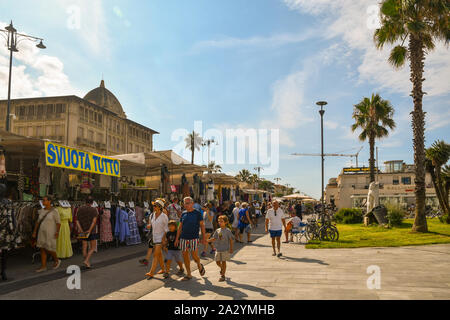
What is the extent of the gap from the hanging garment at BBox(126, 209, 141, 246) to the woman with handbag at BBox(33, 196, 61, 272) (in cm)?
444

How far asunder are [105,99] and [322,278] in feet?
191

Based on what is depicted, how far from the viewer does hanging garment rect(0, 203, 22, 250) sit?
7.56 meters

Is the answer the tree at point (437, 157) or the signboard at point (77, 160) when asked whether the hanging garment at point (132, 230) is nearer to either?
the signboard at point (77, 160)

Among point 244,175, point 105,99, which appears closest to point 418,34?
point 105,99

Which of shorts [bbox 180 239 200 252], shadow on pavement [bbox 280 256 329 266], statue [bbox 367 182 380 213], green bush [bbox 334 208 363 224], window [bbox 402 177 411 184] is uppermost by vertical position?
window [bbox 402 177 411 184]

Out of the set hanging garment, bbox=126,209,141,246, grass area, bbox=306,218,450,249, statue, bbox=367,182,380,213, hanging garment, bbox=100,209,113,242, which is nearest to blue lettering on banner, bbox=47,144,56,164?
hanging garment, bbox=100,209,113,242

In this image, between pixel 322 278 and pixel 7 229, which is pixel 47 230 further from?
pixel 322 278

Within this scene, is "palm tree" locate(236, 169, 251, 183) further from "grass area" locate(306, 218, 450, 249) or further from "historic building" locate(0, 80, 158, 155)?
"grass area" locate(306, 218, 450, 249)

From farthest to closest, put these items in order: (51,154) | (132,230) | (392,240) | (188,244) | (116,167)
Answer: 1. (392,240)
2. (132,230)
3. (116,167)
4. (51,154)
5. (188,244)

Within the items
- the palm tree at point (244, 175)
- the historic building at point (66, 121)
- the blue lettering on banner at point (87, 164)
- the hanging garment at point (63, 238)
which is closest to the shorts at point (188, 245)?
the hanging garment at point (63, 238)

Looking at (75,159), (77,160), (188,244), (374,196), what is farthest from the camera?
(374,196)

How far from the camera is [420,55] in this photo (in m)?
16.2

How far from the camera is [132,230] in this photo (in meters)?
13.7
